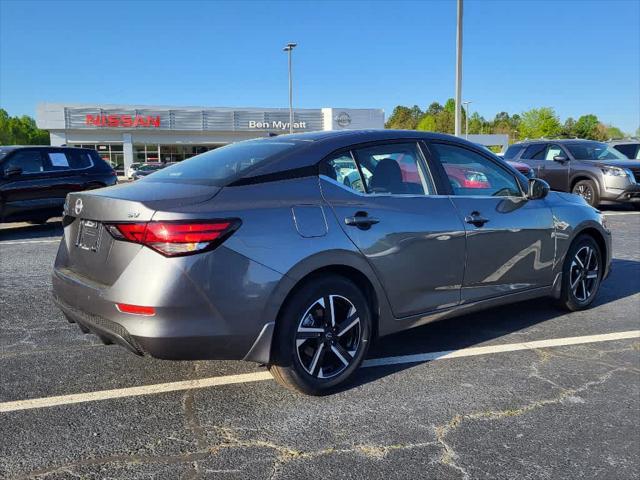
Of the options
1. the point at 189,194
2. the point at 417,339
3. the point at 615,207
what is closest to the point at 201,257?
the point at 189,194

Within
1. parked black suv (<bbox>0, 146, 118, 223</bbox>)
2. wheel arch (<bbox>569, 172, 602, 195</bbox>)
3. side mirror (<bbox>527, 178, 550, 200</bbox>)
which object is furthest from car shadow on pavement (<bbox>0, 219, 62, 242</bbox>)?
wheel arch (<bbox>569, 172, 602, 195</bbox>)

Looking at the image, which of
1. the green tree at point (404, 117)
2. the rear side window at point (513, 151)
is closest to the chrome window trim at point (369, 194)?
the rear side window at point (513, 151)

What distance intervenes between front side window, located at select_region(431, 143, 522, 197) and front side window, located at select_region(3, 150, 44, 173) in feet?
31.2

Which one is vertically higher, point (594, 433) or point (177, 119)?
point (177, 119)

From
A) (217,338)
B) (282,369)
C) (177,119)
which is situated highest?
(177,119)

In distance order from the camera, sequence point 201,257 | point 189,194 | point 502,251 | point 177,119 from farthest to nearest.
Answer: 1. point 177,119
2. point 502,251
3. point 189,194
4. point 201,257

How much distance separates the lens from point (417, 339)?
459 cm

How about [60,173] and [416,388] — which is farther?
[60,173]

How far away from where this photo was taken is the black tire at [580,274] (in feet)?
17.0

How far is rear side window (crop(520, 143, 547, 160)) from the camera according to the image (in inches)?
614

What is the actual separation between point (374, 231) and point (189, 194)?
1.17 meters

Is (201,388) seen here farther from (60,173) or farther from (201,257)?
(60,173)

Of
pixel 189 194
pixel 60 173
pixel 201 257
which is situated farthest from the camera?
pixel 60 173

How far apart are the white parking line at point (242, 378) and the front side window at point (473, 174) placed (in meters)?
1.20
